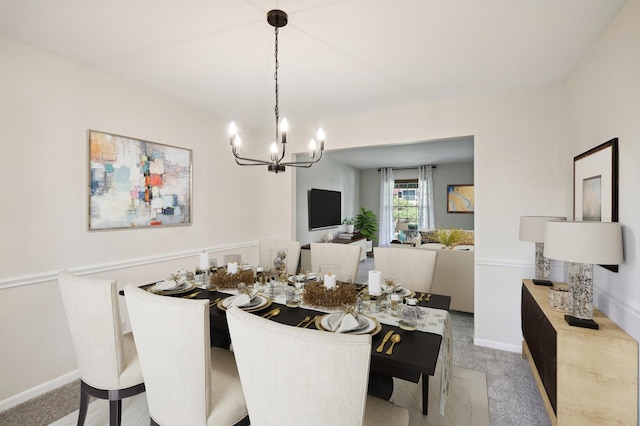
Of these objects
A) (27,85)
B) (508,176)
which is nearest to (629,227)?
(508,176)

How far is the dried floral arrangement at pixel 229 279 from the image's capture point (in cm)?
215

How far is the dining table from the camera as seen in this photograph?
47.6 inches

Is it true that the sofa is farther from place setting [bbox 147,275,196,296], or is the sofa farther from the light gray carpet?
place setting [bbox 147,275,196,296]

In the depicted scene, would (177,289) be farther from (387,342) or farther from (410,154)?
(410,154)

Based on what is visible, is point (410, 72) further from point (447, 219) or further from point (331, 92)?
point (447, 219)

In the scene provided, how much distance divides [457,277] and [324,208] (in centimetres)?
332

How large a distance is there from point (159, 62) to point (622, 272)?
3422 millimetres

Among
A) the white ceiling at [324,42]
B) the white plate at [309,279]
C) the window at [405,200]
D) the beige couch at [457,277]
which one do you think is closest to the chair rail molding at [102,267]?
the white plate at [309,279]

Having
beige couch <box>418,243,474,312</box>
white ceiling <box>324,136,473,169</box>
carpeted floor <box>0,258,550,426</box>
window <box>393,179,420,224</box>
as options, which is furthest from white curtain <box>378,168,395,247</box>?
carpeted floor <box>0,258,550,426</box>

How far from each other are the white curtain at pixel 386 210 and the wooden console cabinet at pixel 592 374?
6.91 metres

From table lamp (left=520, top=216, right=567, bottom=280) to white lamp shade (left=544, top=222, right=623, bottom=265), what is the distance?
0.76 meters

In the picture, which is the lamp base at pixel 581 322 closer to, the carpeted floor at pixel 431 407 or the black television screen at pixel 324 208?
the carpeted floor at pixel 431 407

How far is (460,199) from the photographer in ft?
25.8

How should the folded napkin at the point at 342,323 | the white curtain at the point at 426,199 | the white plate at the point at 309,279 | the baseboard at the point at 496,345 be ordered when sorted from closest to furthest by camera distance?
the folded napkin at the point at 342,323 < the white plate at the point at 309,279 < the baseboard at the point at 496,345 < the white curtain at the point at 426,199
